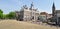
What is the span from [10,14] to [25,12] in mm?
17544

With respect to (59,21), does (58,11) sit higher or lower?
higher

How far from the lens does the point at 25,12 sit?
290 ft

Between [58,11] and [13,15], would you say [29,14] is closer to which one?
[13,15]

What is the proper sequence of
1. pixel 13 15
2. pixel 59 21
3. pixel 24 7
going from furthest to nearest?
pixel 13 15 → pixel 24 7 → pixel 59 21

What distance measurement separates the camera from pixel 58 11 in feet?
141

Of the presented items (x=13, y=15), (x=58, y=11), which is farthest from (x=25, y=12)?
(x=58, y=11)

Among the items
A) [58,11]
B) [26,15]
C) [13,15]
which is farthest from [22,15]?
[58,11]

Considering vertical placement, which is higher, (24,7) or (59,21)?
(24,7)

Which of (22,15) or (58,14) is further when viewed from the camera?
(22,15)

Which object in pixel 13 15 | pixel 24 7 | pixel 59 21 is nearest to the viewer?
pixel 59 21

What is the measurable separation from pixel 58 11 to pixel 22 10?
159ft

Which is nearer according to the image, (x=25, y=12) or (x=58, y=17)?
(x=58, y=17)

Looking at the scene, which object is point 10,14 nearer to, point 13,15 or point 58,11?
point 13,15

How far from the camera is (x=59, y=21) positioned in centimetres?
4153
